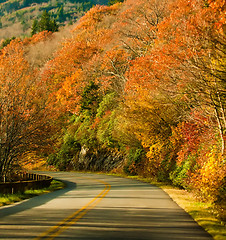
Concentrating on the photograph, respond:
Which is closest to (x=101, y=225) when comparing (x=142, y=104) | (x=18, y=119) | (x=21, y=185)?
(x=21, y=185)

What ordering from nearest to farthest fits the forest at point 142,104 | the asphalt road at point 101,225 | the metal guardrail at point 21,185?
→ the asphalt road at point 101,225
the forest at point 142,104
the metal guardrail at point 21,185

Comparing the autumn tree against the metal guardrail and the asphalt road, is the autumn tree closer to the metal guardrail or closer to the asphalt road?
the metal guardrail

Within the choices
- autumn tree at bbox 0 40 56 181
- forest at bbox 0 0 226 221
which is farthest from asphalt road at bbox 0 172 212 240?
autumn tree at bbox 0 40 56 181

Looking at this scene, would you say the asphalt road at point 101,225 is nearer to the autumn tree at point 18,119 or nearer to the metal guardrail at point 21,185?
the metal guardrail at point 21,185

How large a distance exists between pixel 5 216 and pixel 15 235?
11.6 ft

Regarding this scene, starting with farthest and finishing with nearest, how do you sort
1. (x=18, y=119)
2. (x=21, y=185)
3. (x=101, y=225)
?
(x=18, y=119) → (x=21, y=185) → (x=101, y=225)

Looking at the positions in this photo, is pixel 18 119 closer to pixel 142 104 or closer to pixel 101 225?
pixel 142 104

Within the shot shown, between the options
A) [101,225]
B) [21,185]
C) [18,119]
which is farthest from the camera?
[18,119]

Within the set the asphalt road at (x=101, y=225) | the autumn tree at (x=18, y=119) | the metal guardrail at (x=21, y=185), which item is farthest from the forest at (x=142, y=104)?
the asphalt road at (x=101, y=225)

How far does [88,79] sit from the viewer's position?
57.6 metres

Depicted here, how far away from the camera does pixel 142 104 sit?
29.1 metres

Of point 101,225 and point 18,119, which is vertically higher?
point 18,119

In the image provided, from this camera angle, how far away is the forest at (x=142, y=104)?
47.4 ft

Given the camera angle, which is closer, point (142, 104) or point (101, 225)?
point (101, 225)
